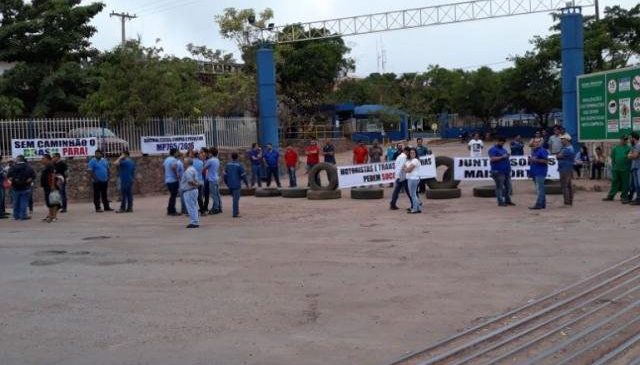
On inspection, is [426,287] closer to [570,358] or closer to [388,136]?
[570,358]

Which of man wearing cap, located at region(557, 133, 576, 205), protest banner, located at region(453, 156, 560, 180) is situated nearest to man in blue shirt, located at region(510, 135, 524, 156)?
protest banner, located at region(453, 156, 560, 180)

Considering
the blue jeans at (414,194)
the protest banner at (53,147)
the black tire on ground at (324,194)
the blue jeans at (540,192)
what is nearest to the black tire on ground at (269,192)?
the black tire on ground at (324,194)

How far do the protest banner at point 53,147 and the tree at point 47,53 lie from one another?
15716mm

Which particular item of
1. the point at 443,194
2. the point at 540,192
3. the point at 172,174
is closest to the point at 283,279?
the point at 540,192

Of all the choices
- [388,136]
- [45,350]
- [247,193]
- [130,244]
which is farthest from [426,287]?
[388,136]

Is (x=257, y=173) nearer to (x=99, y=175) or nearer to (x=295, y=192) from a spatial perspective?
(x=295, y=192)

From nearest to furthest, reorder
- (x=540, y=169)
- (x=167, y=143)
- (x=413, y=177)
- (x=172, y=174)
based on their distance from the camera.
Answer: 1. (x=540, y=169)
2. (x=413, y=177)
3. (x=172, y=174)
4. (x=167, y=143)

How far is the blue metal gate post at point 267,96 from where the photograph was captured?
29.5 metres

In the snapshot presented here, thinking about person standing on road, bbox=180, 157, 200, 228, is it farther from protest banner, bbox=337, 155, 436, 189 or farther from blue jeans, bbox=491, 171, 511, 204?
blue jeans, bbox=491, 171, 511, 204

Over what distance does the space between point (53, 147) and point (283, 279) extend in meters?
16.2

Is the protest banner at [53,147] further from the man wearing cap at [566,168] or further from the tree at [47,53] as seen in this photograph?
the tree at [47,53]

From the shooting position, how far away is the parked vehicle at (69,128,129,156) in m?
24.4

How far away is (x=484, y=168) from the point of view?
67.2 ft

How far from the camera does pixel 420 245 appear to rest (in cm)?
1227
